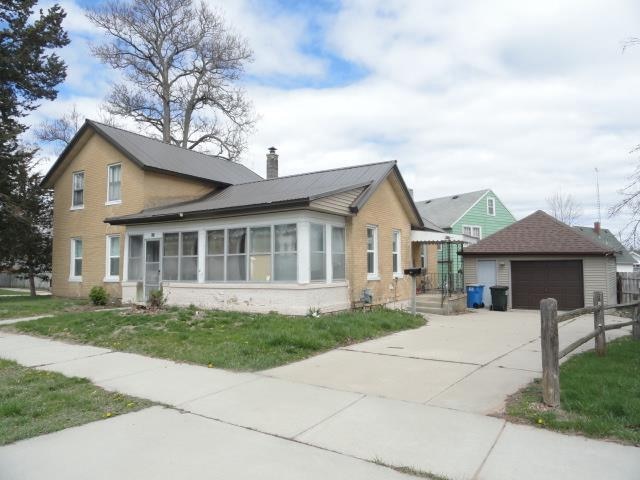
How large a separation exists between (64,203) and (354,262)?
46.9 ft

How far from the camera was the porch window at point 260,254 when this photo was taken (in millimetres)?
13094

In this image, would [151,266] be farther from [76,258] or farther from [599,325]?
[599,325]

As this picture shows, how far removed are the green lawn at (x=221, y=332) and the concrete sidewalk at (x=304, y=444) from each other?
6.59 feet

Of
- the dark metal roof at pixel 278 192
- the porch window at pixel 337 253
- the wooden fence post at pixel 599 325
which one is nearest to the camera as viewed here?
the wooden fence post at pixel 599 325

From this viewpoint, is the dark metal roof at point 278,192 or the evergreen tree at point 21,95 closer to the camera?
the dark metal roof at point 278,192

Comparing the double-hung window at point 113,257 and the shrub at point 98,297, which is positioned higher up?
the double-hung window at point 113,257

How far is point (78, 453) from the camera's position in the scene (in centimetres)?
423

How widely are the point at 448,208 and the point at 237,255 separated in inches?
918

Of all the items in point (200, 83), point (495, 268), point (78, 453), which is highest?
point (200, 83)

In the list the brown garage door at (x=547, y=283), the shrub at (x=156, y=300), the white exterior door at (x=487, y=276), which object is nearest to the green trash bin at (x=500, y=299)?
the white exterior door at (x=487, y=276)

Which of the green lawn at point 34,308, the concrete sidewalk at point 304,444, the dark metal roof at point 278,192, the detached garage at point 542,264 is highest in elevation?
the dark metal roof at point 278,192

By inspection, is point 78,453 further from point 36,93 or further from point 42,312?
point 36,93

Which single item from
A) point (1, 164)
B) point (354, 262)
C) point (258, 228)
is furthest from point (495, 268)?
point (1, 164)

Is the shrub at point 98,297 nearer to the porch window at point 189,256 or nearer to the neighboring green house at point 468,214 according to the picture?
the porch window at point 189,256
